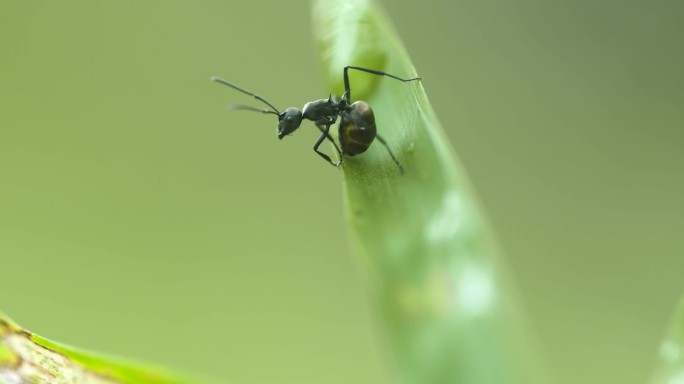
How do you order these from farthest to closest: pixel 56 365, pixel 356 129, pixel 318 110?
1. pixel 318 110
2. pixel 356 129
3. pixel 56 365

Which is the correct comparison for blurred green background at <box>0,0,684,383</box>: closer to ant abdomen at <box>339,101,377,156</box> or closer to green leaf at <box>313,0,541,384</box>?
ant abdomen at <box>339,101,377,156</box>

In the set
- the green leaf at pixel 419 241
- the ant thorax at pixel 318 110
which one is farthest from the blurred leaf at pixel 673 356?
the ant thorax at pixel 318 110

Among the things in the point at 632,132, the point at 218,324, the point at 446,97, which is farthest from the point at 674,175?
the point at 218,324

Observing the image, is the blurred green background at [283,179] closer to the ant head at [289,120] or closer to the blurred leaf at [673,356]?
the ant head at [289,120]

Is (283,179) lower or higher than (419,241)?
higher

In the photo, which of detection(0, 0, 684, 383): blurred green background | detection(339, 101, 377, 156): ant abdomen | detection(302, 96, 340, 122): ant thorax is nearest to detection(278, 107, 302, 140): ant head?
detection(302, 96, 340, 122): ant thorax

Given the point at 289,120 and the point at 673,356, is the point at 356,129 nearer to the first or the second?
the point at 673,356

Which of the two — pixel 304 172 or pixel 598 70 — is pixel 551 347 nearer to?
pixel 304 172

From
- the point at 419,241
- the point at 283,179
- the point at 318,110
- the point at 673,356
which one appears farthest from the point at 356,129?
the point at 283,179
